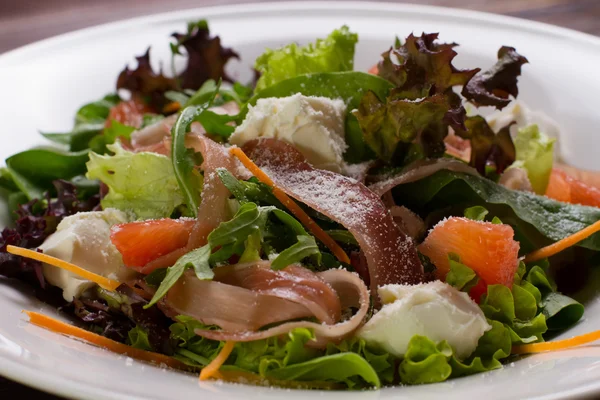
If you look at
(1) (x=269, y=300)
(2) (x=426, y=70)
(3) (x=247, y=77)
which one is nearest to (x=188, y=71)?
(3) (x=247, y=77)

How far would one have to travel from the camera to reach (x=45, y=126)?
12.3 ft

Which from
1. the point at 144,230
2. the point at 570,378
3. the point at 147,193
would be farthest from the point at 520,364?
the point at 147,193

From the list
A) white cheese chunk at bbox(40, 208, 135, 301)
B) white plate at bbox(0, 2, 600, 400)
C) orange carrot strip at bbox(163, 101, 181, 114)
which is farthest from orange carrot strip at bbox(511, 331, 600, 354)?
orange carrot strip at bbox(163, 101, 181, 114)

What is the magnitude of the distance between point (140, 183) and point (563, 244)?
161 centimetres

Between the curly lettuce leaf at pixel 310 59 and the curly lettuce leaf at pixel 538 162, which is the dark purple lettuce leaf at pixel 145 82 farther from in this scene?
the curly lettuce leaf at pixel 538 162

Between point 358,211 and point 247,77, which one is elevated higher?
point 358,211

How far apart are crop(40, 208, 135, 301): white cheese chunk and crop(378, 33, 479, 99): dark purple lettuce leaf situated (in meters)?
1.21

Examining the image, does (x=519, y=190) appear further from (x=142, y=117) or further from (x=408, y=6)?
(x=408, y=6)

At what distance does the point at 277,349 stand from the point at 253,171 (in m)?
0.65

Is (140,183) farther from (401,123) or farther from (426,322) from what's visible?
(426,322)

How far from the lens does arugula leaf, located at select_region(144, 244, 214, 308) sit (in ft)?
6.96

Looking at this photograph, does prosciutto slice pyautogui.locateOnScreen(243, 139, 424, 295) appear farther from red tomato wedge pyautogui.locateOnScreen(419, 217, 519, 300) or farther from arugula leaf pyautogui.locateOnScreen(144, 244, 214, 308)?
arugula leaf pyautogui.locateOnScreen(144, 244, 214, 308)

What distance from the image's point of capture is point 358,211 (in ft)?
7.62

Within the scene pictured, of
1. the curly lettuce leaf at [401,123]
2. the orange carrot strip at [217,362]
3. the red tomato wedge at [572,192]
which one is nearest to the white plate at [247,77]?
the orange carrot strip at [217,362]
